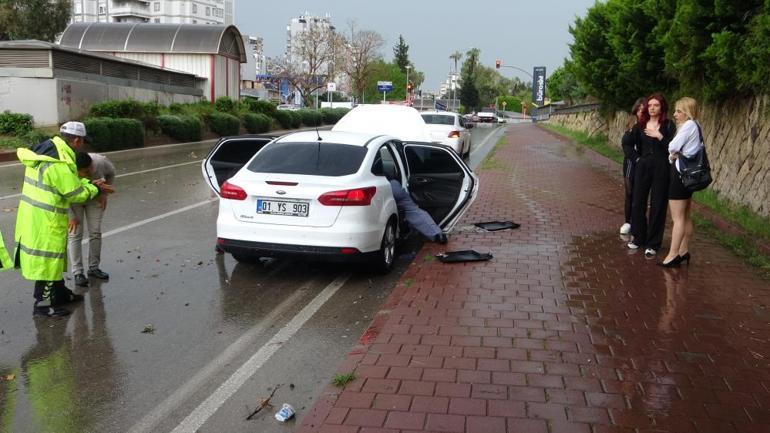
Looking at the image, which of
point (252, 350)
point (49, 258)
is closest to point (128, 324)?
point (49, 258)

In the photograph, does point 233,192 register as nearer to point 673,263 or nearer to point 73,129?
point 73,129

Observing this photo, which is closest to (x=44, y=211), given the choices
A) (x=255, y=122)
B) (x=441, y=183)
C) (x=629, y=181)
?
(x=441, y=183)

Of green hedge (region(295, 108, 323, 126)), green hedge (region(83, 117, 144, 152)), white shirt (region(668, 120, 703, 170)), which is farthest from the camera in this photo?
green hedge (region(295, 108, 323, 126))

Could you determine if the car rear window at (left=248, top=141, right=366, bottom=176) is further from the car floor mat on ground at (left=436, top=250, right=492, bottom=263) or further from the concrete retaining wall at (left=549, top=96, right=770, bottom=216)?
the concrete retaining wall at (left=549, top=96, right=770, bottom=216)

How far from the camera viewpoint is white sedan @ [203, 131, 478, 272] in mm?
6711

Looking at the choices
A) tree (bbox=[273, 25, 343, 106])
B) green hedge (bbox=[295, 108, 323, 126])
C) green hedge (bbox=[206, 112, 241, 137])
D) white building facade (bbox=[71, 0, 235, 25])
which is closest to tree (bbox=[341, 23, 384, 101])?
tree (bbox=[273, 25, 343, 106])

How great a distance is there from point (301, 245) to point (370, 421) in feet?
10.2

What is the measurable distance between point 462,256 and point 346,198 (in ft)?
5.45

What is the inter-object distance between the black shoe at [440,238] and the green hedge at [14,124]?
17373mm

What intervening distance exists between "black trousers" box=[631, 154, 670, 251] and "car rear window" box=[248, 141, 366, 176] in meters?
3.21

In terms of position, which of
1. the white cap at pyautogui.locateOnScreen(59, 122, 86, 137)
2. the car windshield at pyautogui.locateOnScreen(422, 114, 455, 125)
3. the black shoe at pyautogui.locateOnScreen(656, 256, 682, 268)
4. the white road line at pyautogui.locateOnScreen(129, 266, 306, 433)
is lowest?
the white road line at pyautogui.locateOnScreen(129, 266, 306, 433)

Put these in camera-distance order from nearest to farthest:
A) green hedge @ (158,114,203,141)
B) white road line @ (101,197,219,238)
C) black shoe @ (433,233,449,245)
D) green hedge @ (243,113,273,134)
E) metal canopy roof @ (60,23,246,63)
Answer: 1. black shoe @ (433,233,449,245)
2. white road line @ (101,197,219,238)
3. green hedge @ (158,114,203,141)
4. green hedge @ (243,113,273,134)
5. metal canopy roof @ (60,23,246,63)

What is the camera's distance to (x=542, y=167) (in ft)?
62.2

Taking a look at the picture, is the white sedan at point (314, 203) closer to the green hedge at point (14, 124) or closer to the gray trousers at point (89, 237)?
the gray trousers at point (89, 237)
